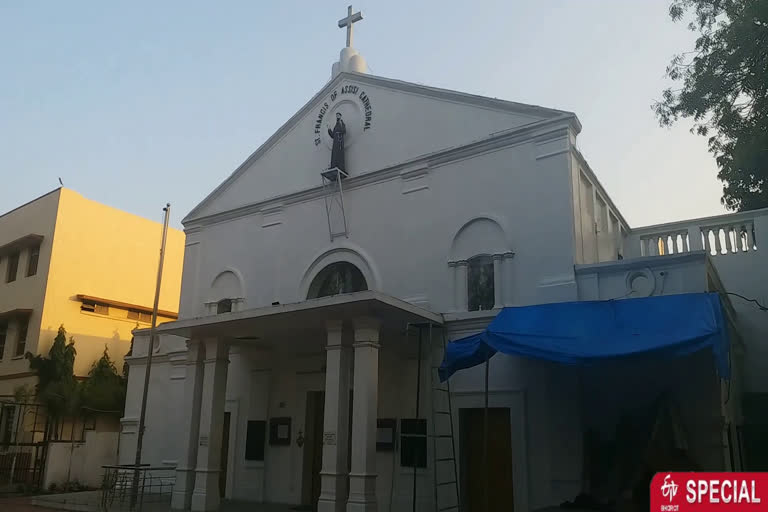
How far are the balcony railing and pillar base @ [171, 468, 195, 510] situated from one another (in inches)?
421

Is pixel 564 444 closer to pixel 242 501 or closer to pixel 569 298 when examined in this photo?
pixel 569 298

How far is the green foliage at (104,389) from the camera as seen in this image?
23.0m

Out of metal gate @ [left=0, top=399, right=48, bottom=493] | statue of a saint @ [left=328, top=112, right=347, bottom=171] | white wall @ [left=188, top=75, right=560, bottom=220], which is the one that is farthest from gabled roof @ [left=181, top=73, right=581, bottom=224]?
metal gate @ [left=0, top=399, right=48, bottom=493]

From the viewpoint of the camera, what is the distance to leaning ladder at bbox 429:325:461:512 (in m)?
11.5

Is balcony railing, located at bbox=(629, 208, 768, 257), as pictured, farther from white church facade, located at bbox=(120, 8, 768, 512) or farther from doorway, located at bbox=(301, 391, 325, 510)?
doorway, located at bbox=(301, 391, 325, 510)

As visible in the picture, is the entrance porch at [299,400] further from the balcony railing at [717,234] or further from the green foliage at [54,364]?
the green foliage at [54,364]

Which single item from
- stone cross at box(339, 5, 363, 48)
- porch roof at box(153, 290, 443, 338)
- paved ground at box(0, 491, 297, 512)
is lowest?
paved ground at box(0, 491, 297, 512)

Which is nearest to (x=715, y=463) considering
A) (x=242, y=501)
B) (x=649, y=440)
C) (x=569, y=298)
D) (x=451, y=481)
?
(x=649, y=440)

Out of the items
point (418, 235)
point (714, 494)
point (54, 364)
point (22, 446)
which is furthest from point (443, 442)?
point (54, 364)

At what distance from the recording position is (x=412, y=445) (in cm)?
1240

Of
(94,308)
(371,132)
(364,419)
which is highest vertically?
(371,132)

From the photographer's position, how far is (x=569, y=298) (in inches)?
448

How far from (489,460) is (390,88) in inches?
329

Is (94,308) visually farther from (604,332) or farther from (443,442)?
(604,332)
